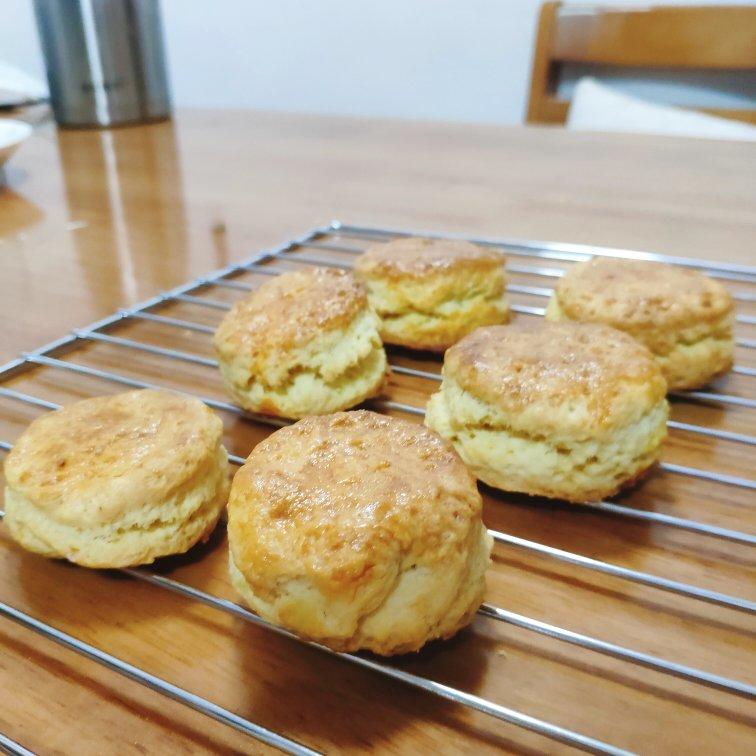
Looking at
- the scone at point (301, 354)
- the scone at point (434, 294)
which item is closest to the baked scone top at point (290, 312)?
the scone at point (301, 354)

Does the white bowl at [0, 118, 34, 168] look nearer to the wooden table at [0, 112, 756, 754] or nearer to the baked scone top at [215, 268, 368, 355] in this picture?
the wooden table at [0, 112, 756, 754]

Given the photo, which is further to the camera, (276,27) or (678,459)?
(276,27)

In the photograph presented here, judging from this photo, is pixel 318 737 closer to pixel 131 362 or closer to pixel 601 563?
pixel 601 563

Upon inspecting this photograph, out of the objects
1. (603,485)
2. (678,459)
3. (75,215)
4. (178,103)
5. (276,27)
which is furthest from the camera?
(178,103)

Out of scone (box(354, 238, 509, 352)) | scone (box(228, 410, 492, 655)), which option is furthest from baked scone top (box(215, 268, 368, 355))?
scone (box(228, 410, 492, 655))

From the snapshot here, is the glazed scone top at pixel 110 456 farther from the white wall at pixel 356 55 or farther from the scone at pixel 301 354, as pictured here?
the white wall at pixel 356 55

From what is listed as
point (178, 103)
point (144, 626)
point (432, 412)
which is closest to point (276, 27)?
point (178, 103)
